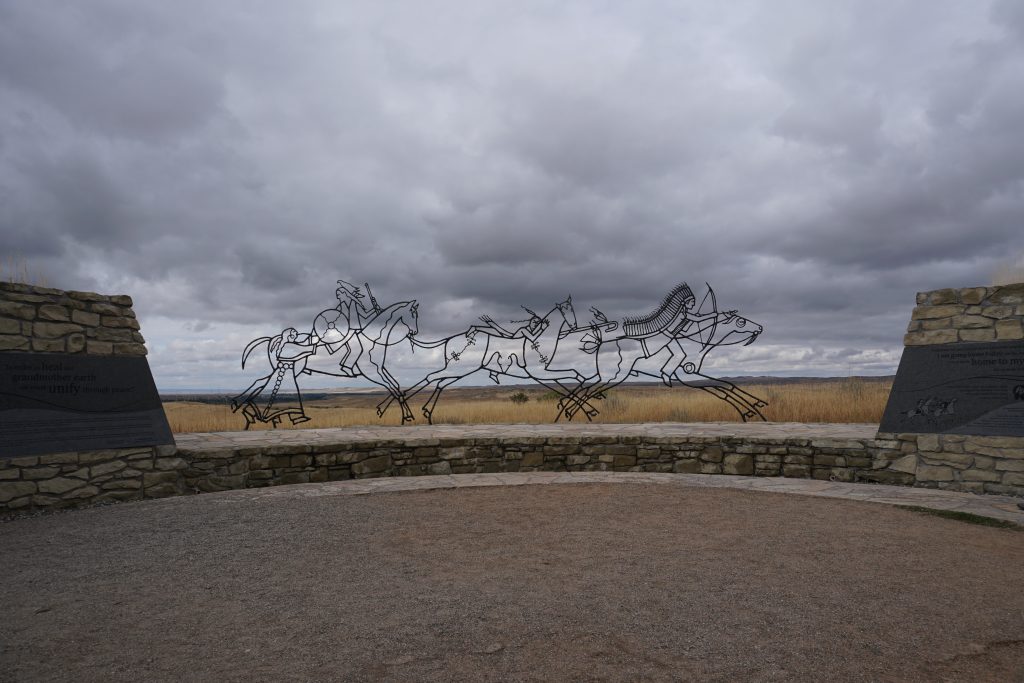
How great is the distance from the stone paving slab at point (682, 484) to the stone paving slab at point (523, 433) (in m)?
0.87

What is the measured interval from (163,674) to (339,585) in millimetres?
1395

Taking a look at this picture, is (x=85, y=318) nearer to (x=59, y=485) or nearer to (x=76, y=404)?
(x=76, y=404)

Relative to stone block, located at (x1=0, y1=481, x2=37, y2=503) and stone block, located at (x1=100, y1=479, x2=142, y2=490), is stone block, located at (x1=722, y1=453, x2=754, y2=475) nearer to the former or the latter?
stone block, located at (x1=100, y1=479, x2=142, y2=490)

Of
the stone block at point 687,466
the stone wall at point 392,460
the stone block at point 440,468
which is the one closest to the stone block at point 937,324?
the stone wall at point 392,460

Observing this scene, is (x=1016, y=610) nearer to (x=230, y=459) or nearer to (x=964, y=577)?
(x=964, y=577)

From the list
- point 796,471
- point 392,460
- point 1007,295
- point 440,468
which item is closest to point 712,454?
point 796,471

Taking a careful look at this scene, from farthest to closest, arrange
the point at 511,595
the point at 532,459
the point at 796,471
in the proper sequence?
the point at 532,459 → the point at 796,471 → the point at 511,595

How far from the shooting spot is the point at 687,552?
5.27 meters

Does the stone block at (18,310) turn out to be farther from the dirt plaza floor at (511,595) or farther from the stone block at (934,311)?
the stone block at (934,311)

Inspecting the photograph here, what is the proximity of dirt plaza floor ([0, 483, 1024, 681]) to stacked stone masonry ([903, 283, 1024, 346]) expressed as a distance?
284 centimetres

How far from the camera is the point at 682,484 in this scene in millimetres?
8352

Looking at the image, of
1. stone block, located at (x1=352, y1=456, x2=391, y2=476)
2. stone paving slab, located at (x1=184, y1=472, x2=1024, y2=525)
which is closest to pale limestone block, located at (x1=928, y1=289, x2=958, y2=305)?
stone paving slab, located at (x1=184, y1=472, x2=1024, y2=525)

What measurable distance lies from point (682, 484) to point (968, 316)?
14.1 ft

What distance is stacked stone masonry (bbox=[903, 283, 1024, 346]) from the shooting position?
7930mm
